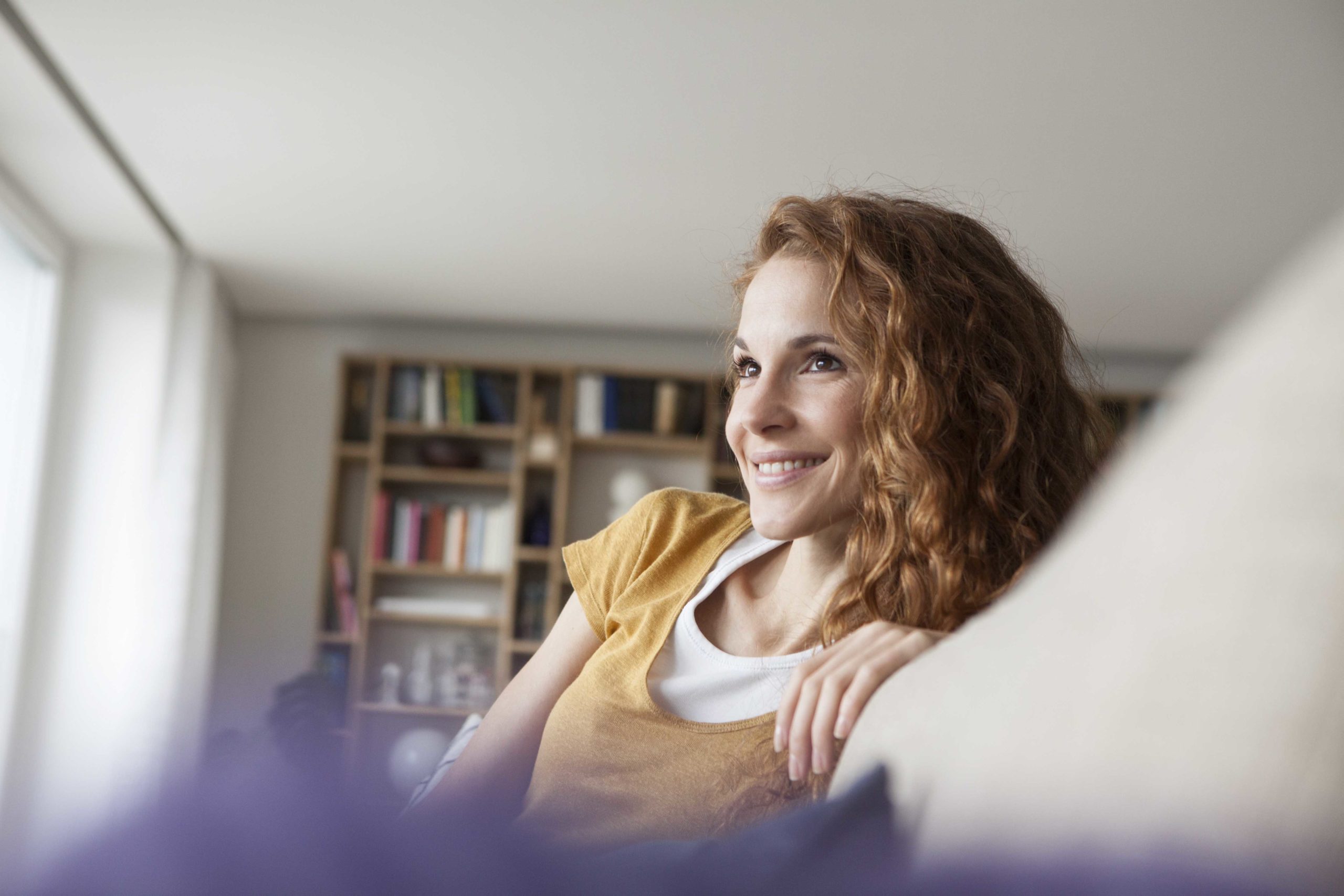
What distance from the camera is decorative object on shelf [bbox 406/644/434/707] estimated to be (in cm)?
546

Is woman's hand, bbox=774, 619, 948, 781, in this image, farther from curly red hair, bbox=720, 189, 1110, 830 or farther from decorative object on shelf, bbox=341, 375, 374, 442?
decorative object on shelf, bbox=341, 375, 374, 442

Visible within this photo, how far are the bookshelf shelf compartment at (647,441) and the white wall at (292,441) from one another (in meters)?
0.41

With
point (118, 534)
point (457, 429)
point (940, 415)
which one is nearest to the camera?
point (940, 415)

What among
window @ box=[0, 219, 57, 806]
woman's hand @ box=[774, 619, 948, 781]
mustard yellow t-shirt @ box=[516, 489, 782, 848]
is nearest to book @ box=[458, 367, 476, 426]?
window @ box=[0, 219, 57, 806]

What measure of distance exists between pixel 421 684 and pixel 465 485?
1.09 meters

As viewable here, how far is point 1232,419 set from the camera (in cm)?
29

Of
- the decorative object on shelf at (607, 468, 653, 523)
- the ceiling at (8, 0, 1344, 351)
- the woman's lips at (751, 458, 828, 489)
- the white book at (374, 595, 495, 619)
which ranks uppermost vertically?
the ceiling at (8, 0, 1344, 351)

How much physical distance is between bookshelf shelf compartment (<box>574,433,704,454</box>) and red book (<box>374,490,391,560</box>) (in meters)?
1.03

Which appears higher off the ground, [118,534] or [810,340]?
[810,340]

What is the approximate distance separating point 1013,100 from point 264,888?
3.40 metres

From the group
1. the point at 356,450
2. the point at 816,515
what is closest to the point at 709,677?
the point at 816,515

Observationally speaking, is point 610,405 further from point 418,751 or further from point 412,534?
point 418,751

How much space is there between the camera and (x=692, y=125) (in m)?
3.53

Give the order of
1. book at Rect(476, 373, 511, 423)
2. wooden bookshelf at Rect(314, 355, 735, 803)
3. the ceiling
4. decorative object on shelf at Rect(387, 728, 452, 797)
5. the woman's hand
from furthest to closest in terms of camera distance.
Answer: book at Rect(476, 373, 511, 423) < wooden bookshelf at Rect(314, 355, 735, 803) < decorative object on shelf at Rect(387, 728, 452, 797) < the ceiling < the woman's hand
